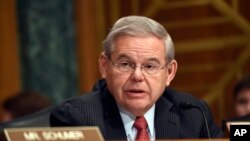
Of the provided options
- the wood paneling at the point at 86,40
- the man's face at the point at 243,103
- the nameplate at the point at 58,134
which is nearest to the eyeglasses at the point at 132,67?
the nameplate at the point at 58,134

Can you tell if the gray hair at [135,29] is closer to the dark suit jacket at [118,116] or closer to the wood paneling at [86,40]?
the dark suit jacket at [118,116]

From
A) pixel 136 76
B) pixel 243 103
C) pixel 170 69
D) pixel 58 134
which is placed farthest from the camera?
pixel 243 103

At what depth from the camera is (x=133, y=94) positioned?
3031 mm

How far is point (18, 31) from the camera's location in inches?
245

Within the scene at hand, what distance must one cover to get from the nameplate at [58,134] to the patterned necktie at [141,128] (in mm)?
686

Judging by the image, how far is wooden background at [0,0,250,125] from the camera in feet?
20.3

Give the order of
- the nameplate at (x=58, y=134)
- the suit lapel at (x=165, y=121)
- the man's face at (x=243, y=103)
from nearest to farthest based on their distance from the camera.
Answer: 1. the nameplate at (x=58, y=134)
2. the suit lapel at (x=165, y=121)
3. the man's face at (x=243, y=103)

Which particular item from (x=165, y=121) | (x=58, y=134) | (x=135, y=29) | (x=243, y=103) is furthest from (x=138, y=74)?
(x=243, y=103)

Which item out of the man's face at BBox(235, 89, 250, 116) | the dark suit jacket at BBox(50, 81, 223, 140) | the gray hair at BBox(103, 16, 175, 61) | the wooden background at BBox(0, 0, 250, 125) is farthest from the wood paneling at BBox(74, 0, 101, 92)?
the gray hair at BBox(103, 16, 175, 61)

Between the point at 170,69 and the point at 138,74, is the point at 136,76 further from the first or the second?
the point at 170,69

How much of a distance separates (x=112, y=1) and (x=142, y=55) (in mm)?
3238

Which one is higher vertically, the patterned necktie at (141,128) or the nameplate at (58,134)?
the nameplate at (58,134)

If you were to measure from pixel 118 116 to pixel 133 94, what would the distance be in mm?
140

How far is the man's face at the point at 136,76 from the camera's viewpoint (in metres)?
3.02
